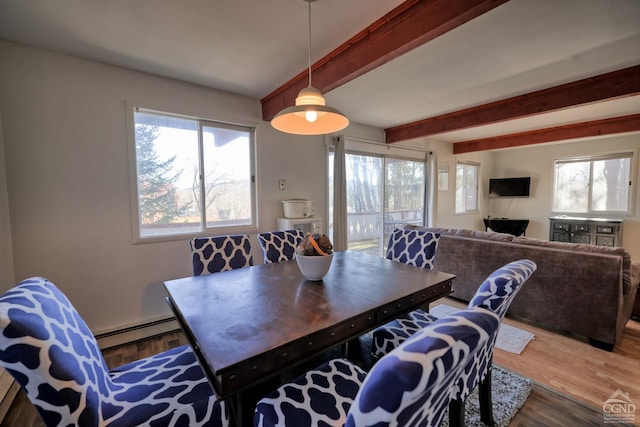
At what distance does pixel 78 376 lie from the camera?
0.85m

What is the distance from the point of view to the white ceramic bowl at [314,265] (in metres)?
1.57

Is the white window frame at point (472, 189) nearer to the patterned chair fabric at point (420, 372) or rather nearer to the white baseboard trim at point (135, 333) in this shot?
the white baseboard trim at point (135, 333)

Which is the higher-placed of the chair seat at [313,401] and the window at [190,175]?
the window at [190,175]

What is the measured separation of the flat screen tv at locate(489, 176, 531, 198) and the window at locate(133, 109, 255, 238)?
608cm

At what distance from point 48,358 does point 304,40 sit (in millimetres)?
2165

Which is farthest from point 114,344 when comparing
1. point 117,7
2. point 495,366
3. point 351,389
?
point 495,366

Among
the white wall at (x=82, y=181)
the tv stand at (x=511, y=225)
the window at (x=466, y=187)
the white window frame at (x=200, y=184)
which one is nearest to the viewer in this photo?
the white wall at (x=82, y=181)

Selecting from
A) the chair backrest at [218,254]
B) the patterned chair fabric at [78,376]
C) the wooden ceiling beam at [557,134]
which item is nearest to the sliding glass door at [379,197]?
the wooden ceiling beam at [557,134]

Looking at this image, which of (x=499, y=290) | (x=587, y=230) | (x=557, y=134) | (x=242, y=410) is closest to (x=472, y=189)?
(x=557, y=134)

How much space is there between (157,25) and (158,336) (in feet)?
8.60

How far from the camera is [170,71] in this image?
246 centimetres

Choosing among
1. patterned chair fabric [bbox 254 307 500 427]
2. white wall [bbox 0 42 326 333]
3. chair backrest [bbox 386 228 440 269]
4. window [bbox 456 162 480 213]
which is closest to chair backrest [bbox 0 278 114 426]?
patterned chair fabric [bbox 254 307 500 427]

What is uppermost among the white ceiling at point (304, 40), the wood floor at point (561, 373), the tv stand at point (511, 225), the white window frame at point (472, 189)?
the white ceiling at point (304, 40)

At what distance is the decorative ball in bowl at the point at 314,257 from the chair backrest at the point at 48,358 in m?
1.01
